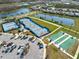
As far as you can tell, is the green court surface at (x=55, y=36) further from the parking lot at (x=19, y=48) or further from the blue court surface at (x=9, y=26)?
the blue court surface at (x=9, y=26)

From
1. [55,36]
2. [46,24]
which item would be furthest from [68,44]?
[46,24]

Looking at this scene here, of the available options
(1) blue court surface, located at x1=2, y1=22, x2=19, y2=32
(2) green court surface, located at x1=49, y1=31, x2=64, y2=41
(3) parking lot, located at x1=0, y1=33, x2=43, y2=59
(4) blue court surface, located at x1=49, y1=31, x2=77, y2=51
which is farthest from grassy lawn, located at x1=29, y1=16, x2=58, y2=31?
(3) parking lot, located at x1=0, y1=33, x2=43, y2=59

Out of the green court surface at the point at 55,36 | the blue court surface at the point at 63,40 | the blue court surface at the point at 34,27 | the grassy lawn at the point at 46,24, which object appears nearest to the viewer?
the blue court surface at the point at 63,40

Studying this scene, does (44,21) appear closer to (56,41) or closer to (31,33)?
(31,33)

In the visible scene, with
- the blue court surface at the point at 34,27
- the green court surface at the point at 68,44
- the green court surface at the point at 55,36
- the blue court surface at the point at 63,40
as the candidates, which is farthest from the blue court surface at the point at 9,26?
the green court surface at the point at 68,44

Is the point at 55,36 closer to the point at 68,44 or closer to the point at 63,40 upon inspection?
the point at 63,40

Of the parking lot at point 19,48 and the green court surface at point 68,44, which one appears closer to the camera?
the parking lot at point 19,48

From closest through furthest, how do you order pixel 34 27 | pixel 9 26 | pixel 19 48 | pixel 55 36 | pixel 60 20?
pixel 19 48
pixel 55 36
pixel 34 27
pixel 9 26
pixel 60 20

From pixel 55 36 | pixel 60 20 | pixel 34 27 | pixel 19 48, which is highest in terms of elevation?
pixel 19 48
